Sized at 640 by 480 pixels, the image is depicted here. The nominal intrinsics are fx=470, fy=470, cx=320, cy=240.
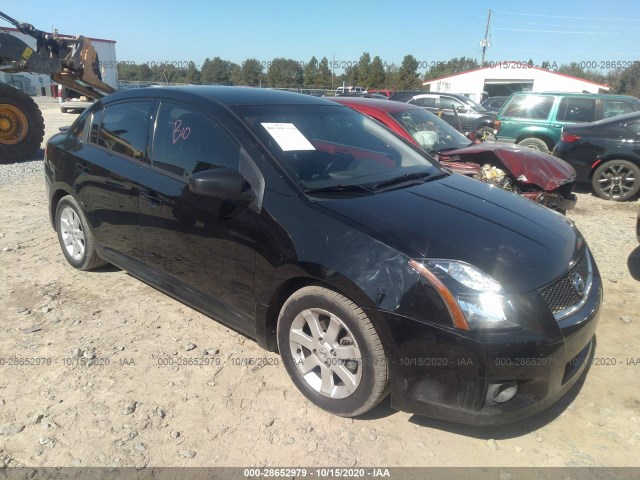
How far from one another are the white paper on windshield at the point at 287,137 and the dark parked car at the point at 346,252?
0.01 m

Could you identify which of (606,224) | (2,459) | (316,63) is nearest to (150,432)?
(2,459)

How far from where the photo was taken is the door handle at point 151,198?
3213mm

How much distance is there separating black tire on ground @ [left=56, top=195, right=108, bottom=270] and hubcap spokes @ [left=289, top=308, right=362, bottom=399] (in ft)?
7.91

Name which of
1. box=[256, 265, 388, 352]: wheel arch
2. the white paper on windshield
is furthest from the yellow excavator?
box=[256, 265, 388, 352]: wheel arch

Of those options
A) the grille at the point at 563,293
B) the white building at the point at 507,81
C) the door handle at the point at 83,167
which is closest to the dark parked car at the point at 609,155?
the grille at the point at 563,293

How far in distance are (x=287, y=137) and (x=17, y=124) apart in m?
8.93

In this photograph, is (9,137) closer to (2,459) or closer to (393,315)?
(2,459)

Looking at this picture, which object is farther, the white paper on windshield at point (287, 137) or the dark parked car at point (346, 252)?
the white paper on windshield at point (287, 137)

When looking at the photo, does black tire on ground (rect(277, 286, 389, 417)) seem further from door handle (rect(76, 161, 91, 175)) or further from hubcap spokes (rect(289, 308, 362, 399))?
door handle (rect(76, 161, 91, 175))

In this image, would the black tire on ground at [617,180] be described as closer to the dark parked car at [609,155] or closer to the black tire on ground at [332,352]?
the dark parked car at [609,155]

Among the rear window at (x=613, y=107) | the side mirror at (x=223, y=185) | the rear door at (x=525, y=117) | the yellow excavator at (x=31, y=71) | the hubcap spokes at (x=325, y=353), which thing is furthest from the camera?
the rear door at (x=525, y=117)

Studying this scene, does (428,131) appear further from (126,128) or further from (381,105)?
(126,128)

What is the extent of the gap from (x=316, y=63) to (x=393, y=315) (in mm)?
57704

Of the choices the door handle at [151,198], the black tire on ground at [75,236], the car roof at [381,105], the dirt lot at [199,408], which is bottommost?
the dirt lot at [199,408]
